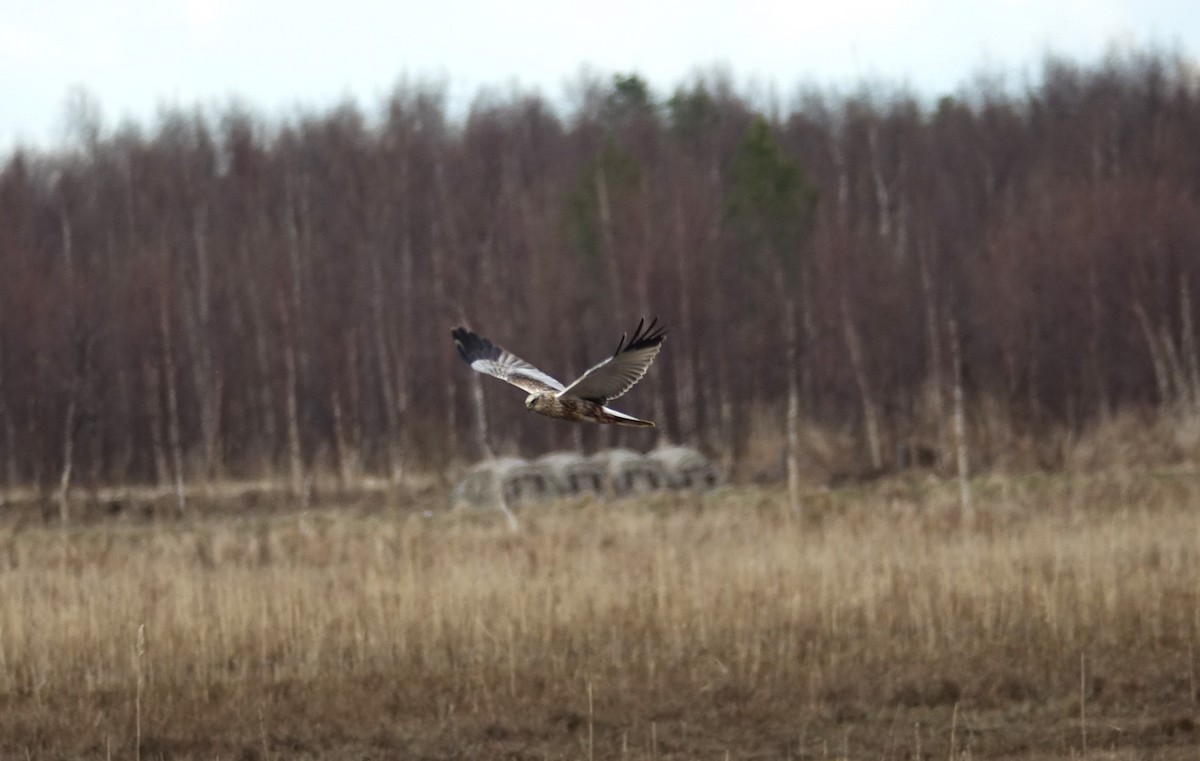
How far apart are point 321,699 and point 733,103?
5060cm

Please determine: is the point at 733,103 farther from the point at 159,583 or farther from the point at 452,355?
the point at 159,583

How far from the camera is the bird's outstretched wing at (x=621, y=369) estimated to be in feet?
23.0

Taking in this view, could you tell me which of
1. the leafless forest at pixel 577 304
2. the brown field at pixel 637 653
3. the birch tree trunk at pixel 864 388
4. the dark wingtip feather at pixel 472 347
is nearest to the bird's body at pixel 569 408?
the dark wingtip feather at pixel 472 347

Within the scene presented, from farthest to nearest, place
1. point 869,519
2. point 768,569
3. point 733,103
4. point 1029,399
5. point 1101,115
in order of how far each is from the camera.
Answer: point 733,103 < point 1101,115 < point 1029,399 < point 869,519 < point 768,569

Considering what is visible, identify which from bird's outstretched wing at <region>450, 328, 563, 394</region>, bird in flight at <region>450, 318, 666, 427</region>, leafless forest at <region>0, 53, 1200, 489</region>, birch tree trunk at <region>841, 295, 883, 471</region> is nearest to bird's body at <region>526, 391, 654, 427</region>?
bird in flight at <region>450, 318, 666, 427</region>

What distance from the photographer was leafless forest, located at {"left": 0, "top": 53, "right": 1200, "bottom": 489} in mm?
32688

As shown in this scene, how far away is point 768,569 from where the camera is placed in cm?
1358

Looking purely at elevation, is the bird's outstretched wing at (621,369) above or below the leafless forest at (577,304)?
below

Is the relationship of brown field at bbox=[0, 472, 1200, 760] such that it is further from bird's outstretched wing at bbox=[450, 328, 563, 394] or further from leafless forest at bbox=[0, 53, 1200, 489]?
leafless forest at bbox=[0, 53, 1200, 489]

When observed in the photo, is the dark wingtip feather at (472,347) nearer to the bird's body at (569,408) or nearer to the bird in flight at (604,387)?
the bird in flight at (604,387)

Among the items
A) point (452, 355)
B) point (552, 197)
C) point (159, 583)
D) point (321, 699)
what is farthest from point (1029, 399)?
point (321, 699)

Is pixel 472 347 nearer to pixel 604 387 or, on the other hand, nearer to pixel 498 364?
pixel 498 364

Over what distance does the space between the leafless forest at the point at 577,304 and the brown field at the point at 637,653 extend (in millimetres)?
12531

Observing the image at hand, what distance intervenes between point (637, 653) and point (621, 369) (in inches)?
192
